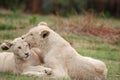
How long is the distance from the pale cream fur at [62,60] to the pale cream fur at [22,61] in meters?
0.19

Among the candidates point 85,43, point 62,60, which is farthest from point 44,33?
point 85,43

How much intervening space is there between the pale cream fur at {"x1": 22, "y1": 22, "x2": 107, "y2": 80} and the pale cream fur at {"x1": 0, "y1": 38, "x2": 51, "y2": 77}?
7.3 inches

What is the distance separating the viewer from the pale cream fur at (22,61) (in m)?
9.76

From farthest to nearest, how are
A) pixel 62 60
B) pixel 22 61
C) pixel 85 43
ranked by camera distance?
1. pixel 85 43
2. pixel 22 61
3. pixel 62 60

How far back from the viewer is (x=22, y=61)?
392 inches

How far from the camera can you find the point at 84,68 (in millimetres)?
9805

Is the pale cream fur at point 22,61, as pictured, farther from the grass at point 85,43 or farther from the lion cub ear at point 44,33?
the grass at point 85,43

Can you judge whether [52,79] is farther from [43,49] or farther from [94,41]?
[94,41]

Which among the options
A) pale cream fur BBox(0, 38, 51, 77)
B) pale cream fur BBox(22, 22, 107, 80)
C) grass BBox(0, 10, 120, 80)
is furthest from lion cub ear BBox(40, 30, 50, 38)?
grass BBox(0, 10, 120, 80)

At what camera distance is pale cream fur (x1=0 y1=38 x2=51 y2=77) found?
32.0 ft

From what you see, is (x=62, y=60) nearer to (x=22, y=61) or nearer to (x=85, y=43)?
(x=22, y=61)

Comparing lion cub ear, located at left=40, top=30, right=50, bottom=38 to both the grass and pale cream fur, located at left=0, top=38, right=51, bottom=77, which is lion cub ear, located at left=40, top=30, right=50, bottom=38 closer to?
pale cream fur, located at left=0, top=38, right=51, bottom=77

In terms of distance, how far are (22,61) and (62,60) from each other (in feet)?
2.62

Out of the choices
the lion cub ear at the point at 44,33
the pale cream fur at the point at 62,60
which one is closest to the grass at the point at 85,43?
the pale cream fur at the point at 62,60
